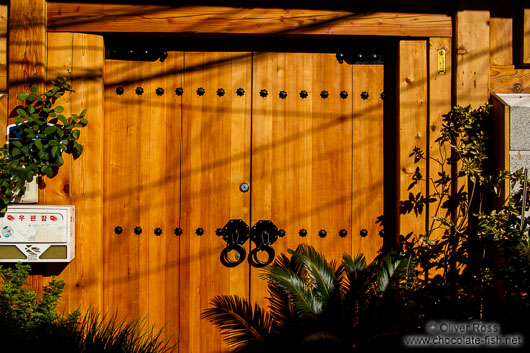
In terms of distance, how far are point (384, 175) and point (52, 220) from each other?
230 centimetres

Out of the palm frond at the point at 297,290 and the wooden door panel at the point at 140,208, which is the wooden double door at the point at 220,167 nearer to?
the wooden door panel at the point at 140,208

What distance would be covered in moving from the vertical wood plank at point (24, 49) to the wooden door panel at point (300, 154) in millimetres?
1476

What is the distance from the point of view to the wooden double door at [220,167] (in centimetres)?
316

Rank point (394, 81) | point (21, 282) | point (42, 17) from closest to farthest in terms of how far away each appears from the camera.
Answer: point (21, 282) < point (42, 17) < point (394, 81)

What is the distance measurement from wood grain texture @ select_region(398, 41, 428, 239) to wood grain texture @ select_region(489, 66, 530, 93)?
49cm

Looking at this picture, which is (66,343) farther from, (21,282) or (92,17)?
(92,17)

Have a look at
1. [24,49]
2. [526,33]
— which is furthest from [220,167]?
[526,33]

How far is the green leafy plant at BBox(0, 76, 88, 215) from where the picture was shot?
2826 millimetres

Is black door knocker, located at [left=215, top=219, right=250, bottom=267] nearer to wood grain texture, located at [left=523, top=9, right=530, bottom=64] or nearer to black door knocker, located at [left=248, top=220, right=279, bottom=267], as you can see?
black door knocker, located at [left=248, top=220, right=279, bottom=267]

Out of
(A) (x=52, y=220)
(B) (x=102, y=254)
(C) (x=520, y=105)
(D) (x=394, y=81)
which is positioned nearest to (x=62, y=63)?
(A) (x=52, y=220)

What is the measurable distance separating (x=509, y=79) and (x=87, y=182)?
3.03 m

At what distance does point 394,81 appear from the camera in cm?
323

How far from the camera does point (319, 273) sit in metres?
2.76

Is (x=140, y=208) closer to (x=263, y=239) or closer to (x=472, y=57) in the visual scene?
(x=263, y=239)
